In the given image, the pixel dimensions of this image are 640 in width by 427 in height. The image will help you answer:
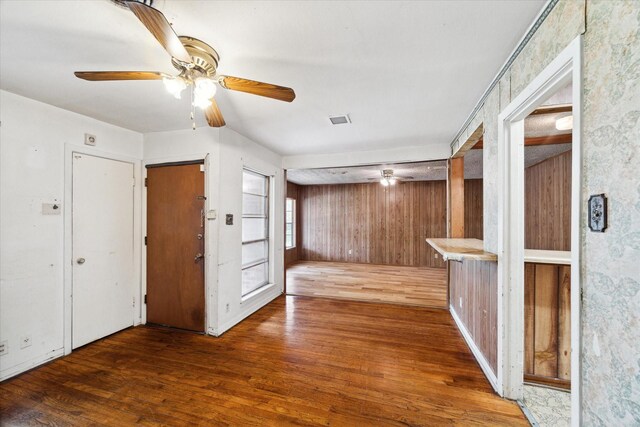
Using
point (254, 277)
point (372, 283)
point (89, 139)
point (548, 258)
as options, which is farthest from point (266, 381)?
point (372, 283)

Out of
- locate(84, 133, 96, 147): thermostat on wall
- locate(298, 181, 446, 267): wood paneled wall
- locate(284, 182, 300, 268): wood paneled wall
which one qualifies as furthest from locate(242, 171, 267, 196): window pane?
locate(298, 181, 446, 267): wood paneled wall

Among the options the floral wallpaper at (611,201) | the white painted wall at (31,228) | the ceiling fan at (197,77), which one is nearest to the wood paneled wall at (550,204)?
the floral wallpaper at (611,201)

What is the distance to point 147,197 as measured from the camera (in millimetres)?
3035

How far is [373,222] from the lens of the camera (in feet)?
23.2

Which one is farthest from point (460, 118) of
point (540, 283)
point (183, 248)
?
point (183, 248)

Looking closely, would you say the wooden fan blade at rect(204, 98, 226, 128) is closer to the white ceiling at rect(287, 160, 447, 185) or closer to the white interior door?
the white interior door

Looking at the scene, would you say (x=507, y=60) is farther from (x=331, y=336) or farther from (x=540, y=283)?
(x=331, y=336)

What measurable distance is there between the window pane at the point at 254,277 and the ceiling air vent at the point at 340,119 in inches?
91.4

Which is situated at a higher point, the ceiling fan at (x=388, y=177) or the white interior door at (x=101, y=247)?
the ceiling fan at (x=388, y=177)

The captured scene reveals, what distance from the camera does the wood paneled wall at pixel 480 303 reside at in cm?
190

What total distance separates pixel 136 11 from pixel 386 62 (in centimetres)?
138

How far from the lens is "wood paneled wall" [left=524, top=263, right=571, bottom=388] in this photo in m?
1.88

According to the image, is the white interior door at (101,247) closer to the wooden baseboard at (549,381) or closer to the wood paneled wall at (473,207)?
the wooden baseboard at (549,381)

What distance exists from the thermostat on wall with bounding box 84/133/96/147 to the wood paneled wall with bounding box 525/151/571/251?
6.38 m
